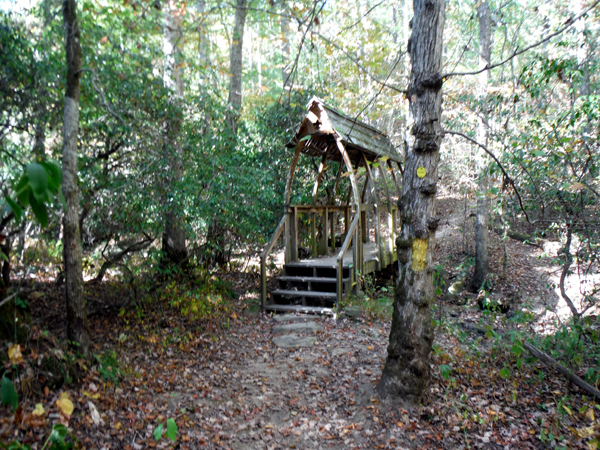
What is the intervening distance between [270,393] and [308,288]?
3432 millimetres

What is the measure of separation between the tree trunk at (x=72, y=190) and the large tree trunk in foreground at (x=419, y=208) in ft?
11.8

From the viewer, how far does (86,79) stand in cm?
570

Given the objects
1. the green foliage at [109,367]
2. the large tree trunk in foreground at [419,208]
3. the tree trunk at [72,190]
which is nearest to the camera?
the large tree trunk in foreground at [419,208]

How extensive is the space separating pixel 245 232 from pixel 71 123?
466 centimetres

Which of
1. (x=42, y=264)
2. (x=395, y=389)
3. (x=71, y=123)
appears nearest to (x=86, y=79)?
(x=71, y=123)

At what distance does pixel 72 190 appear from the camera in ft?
14.2

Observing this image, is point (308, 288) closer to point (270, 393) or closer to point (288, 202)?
point (288, 202)

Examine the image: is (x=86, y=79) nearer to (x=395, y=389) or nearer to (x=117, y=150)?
(x=117, y=150)

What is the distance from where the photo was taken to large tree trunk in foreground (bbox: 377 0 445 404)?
3912mm

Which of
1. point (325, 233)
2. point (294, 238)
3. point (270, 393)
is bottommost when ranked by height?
point (270, 393)

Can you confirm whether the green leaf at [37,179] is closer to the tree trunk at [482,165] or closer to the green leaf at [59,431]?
the green leaf at [59,431]

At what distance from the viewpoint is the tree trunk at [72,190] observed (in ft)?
14.2

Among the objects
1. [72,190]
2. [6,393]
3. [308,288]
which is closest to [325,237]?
[308,288]

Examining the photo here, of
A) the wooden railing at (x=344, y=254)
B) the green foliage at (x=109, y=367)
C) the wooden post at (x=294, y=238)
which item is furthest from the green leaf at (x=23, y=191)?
the wooden post at (x=294, y=238)
